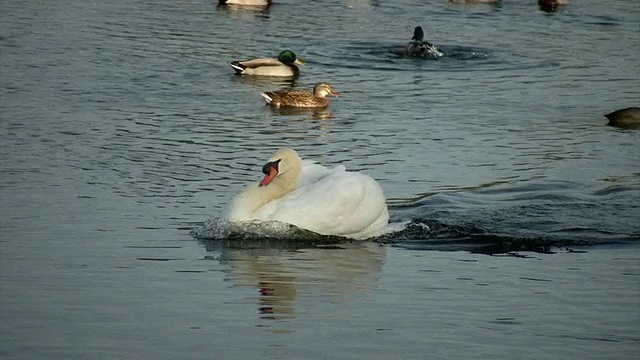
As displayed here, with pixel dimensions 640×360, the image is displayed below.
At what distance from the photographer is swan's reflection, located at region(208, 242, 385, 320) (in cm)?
936

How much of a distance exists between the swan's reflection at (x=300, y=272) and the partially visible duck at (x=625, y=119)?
22.0 feet

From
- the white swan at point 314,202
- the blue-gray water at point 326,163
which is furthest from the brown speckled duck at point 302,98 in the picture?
the white swan at point 314,202

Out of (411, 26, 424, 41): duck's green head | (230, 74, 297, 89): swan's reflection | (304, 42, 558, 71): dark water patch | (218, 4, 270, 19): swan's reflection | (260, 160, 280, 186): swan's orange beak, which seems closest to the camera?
(260, 160, 280, 186): swan's orange beak

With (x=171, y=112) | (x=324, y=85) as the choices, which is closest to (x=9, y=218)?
(x=171, y=112)

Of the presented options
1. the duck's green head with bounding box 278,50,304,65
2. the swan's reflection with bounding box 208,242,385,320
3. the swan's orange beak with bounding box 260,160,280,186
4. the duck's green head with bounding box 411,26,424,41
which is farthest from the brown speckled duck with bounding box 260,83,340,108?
the swan's reflection with bounding box 208,242,385,320

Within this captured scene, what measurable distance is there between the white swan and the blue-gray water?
7.0 inches

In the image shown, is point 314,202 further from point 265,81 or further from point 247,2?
point 247,2

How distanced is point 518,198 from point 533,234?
4.27 feet

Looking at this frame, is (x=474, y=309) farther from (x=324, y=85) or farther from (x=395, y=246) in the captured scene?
(x=324, y=85)

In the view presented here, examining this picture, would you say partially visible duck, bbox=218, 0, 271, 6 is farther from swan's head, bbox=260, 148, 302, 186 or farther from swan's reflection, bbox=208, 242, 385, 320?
swan's reflection, bbox=208, 242, 385, 320

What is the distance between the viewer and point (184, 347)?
26.5 ft

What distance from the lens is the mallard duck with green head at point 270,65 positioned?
808 inches

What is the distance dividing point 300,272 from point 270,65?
11.0 m

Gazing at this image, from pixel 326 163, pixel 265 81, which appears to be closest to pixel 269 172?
pixel 326 163
